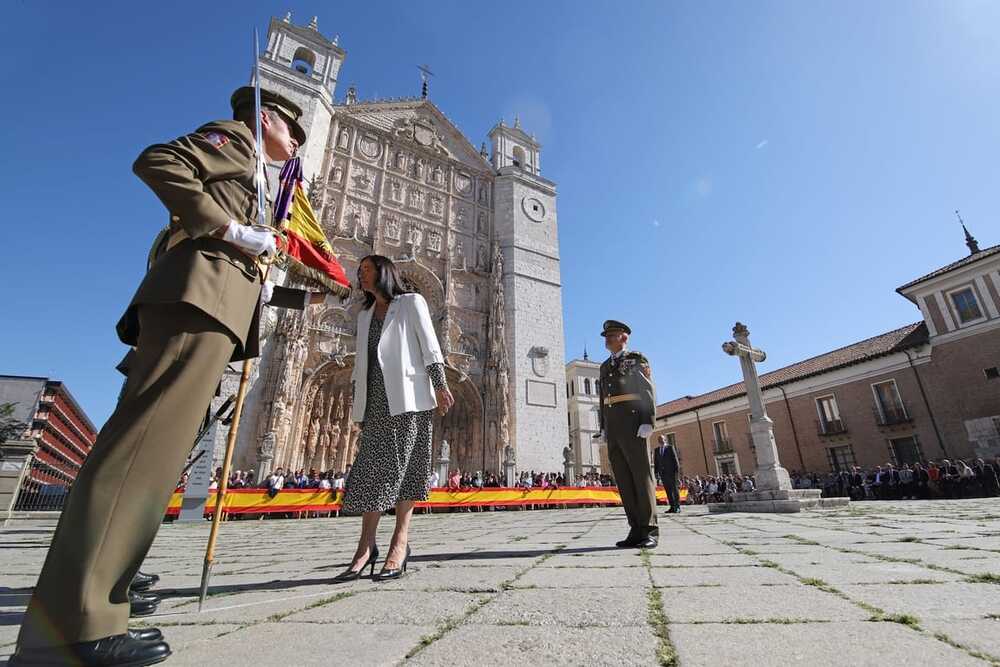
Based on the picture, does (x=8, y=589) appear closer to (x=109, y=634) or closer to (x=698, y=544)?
(x=109, y=634)

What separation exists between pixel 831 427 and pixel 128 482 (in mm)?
24298

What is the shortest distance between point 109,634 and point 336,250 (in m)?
16.5

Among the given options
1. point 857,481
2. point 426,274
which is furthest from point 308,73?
point 857,481

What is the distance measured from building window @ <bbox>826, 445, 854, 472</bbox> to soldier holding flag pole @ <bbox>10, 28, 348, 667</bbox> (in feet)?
77.8

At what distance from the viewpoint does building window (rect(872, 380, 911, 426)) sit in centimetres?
1764

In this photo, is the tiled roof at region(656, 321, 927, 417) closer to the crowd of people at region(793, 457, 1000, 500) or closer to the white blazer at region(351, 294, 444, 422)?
the crowd of people at region(793, 457, 1000, 500)

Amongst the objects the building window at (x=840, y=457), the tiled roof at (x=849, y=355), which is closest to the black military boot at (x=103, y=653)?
the building window at (x=840, y=457)

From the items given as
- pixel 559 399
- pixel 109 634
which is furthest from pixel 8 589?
pixel 559 399

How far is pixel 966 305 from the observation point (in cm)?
1734

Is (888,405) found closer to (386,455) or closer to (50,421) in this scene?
(386,455)

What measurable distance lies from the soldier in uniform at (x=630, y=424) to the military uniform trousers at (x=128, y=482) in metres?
2.90

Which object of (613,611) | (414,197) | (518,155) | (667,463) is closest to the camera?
(613,611)

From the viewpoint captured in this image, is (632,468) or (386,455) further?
(632,468)

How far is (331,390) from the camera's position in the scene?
15.1 metres
